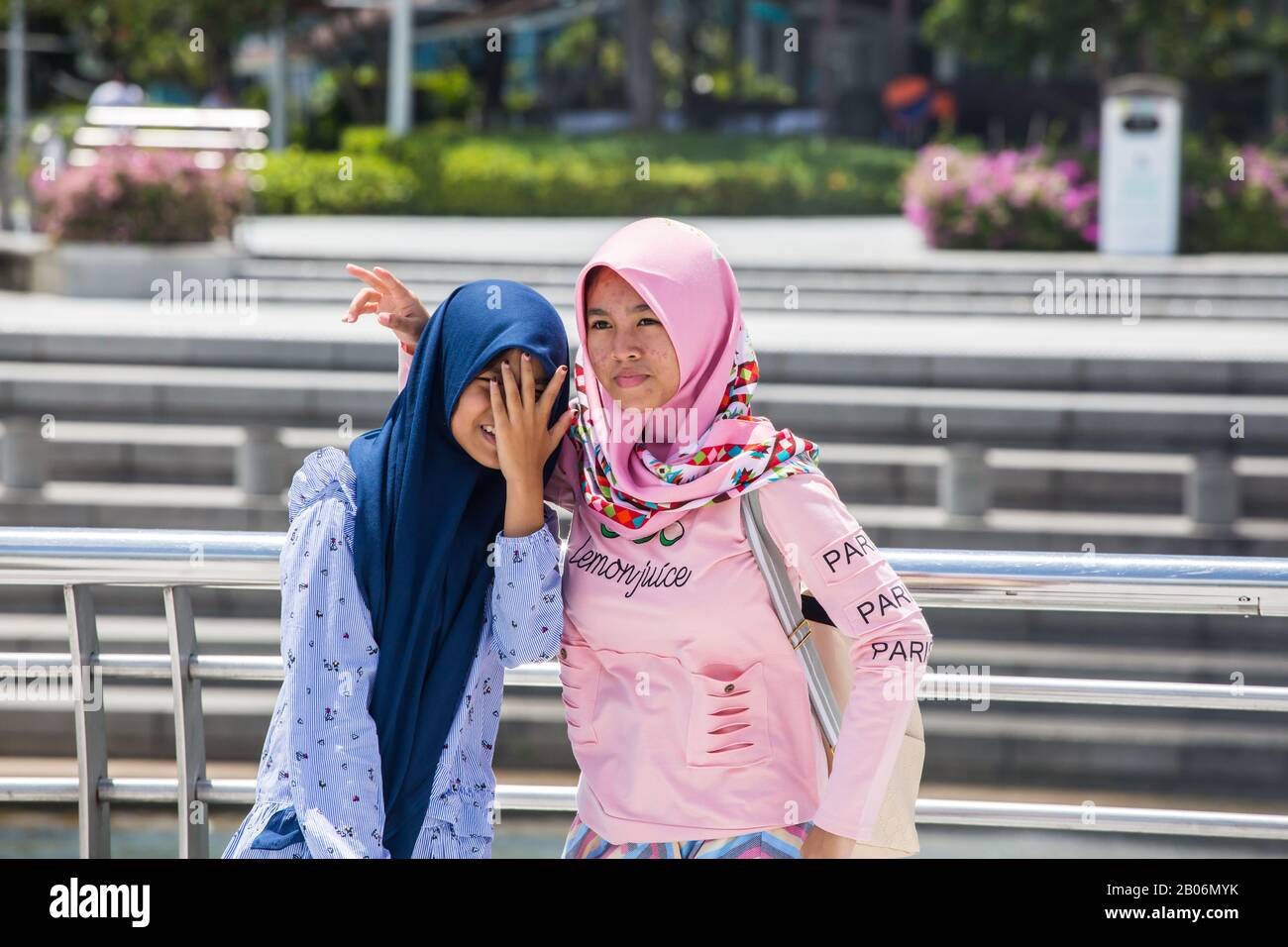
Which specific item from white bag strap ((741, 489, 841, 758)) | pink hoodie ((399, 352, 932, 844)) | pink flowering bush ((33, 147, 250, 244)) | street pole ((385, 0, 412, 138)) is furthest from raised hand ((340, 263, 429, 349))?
street pole ((385, 0, 412, 138))

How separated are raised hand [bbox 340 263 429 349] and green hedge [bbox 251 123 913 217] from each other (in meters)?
16.7

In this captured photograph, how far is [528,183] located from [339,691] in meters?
17.6

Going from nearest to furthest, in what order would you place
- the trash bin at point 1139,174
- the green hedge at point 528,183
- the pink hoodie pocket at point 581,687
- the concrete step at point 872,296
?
the pink hoodie pocket at point 581,687 < the concrete step at point 872,296 < the trash bin at point 1139,174 < the green hedge at point 528,183

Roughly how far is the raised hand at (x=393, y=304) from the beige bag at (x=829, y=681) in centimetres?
76

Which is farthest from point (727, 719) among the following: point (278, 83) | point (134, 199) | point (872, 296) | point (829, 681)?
point (278, 83)

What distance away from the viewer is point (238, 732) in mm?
6758

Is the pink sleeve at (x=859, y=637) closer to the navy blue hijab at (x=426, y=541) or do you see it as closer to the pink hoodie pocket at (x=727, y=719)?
the pink hoodie pocket at (x=727, y=719)

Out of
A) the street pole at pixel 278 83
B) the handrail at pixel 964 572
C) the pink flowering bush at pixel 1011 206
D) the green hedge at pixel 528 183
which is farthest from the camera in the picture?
the street pole at pixel 278 83

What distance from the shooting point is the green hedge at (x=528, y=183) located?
62.5 feet

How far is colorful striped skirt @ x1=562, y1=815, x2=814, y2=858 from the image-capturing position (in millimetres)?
2102

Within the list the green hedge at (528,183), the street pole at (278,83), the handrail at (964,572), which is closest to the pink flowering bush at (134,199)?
the green hedge at (528,183)

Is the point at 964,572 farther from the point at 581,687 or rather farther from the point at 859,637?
the point at 581,687

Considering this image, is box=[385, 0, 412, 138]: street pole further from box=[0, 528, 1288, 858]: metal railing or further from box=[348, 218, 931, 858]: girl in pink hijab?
box=[348, 218, 931, 858]: girl in pink hijab
